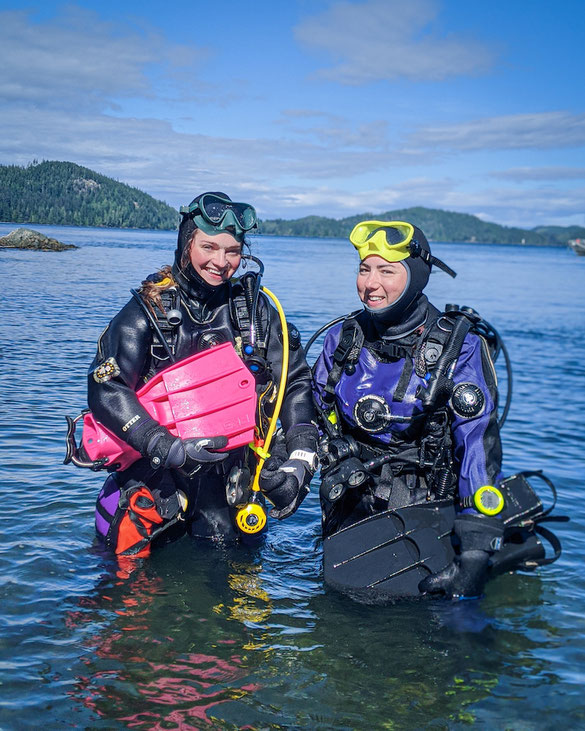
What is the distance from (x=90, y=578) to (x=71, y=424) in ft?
3.41

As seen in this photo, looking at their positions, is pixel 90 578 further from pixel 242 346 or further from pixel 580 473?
pixel 580 473

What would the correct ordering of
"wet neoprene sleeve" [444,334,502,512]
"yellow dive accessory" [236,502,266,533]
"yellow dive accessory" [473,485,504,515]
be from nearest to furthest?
"yellow dive accessory" [473,485,504,515], "wet neoprene sleeve" [444,334,502,512], "yellow dive accessory" [236,502,266,533]

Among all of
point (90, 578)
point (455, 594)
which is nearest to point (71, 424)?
point (90, 578)

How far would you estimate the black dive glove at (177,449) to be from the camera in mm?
3992

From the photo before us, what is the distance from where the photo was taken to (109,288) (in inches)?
936

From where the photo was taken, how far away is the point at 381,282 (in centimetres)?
419

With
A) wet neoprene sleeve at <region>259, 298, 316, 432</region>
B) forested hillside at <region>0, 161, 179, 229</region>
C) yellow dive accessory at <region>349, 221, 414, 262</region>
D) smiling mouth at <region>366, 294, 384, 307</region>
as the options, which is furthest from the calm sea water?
forested hillside at <region>0, 161, 179, 229</region>

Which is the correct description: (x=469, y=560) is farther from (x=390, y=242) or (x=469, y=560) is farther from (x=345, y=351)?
(x=390, y=242)

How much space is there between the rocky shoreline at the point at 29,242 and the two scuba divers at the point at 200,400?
40.7m

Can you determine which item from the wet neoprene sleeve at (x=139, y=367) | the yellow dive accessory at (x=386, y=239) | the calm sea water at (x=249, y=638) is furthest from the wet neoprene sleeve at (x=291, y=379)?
the yellow dive accessory at (x=386, y=239)

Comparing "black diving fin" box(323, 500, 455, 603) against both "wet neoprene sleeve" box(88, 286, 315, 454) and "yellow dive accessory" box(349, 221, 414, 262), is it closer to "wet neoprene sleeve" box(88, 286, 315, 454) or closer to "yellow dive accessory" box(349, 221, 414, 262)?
"wet neoprene sleeve" box(88, 286, 315, 454)

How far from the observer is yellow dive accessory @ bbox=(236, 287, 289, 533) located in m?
4.38

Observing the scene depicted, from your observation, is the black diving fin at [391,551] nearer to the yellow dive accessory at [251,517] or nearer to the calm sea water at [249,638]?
the calm sea water at [249,638]

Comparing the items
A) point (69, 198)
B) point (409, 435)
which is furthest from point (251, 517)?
point (69, 198)
